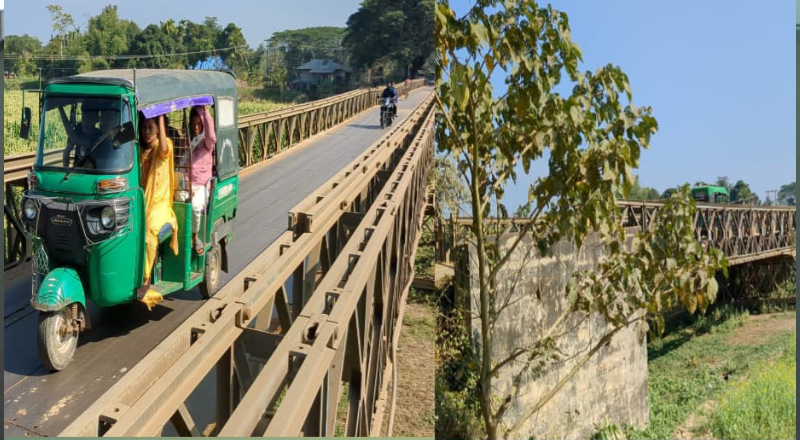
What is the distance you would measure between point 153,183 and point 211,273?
0.71m

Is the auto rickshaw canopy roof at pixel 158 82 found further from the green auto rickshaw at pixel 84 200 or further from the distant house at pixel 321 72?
the distant house at pixel 321 72

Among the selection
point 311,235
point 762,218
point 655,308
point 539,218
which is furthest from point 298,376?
point 762,218

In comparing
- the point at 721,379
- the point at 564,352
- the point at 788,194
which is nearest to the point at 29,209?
the point at 564,352

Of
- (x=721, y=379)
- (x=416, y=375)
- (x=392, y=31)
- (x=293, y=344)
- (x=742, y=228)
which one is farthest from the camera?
(x=742, y=228)

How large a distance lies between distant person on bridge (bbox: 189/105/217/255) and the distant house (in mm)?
621

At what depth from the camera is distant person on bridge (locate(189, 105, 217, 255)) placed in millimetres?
2873

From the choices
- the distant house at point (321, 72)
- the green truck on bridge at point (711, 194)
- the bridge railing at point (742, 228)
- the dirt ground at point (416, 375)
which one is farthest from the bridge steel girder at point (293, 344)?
the green truck on bridge at point (711, 194)

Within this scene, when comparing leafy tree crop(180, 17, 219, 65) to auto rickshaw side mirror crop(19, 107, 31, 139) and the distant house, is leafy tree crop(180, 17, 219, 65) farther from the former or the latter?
auto rickshaw side mirror crop(19, 107, 31, 139)

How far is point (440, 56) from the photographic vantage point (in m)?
3.15

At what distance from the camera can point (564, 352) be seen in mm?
4672

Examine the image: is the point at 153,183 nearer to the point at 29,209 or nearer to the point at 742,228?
the point at 29,209

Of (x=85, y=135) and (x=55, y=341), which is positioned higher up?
(x=85, y=135)

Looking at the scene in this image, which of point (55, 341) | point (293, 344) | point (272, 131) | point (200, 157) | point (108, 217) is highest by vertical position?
point (272, 131)

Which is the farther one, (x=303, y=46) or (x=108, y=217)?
(x=303, y=46)
